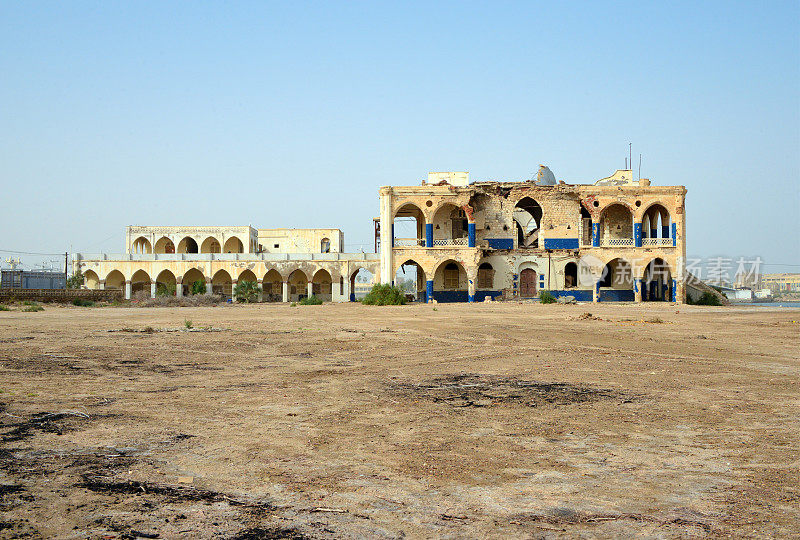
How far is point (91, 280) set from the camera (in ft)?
147

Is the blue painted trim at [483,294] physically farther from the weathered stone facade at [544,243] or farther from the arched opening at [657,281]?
the arched opening at [657,281]

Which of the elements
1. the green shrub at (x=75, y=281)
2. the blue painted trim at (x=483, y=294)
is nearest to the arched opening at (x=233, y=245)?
the green shrub at (x=75, y=281)

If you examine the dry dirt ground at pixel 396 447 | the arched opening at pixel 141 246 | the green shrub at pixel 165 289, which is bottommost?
the dry dirt ground at pixel 396 447

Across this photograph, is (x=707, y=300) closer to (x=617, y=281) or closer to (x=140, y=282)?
(x=617, y=281)

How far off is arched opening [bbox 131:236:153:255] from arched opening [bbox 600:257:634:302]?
32859 mm

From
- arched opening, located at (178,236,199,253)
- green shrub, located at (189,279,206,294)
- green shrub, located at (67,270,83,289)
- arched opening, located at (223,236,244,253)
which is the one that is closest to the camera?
green shrub, located at (67,270,83,289)

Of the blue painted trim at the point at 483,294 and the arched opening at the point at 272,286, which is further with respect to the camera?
the arched opening at the point at 272,286

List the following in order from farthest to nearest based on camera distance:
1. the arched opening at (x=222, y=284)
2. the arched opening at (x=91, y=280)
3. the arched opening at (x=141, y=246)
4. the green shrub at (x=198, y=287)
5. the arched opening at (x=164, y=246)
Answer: the arched opening at (x=164, y=246) < the arched opening at (x=141, y=246) < the arched opening at (x=222, y=284) < the arched opening at (x=91, y=280) < the green shrub at (x=198, y=287)

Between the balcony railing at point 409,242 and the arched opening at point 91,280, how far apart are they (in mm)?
22960

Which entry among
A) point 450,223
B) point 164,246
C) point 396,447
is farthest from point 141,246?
point 396,447

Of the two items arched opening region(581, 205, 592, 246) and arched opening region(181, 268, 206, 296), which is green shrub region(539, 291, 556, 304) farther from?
arched opening region(181, 268, 206, 296)

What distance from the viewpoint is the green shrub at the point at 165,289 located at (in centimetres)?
4081

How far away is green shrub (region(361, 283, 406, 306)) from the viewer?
108 feet

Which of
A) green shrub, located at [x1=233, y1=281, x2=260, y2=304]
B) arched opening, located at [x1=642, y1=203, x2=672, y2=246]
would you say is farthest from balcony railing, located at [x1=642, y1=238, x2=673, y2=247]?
green shrub, located at [x1=233, y1=281, x2=260, y2=304]
